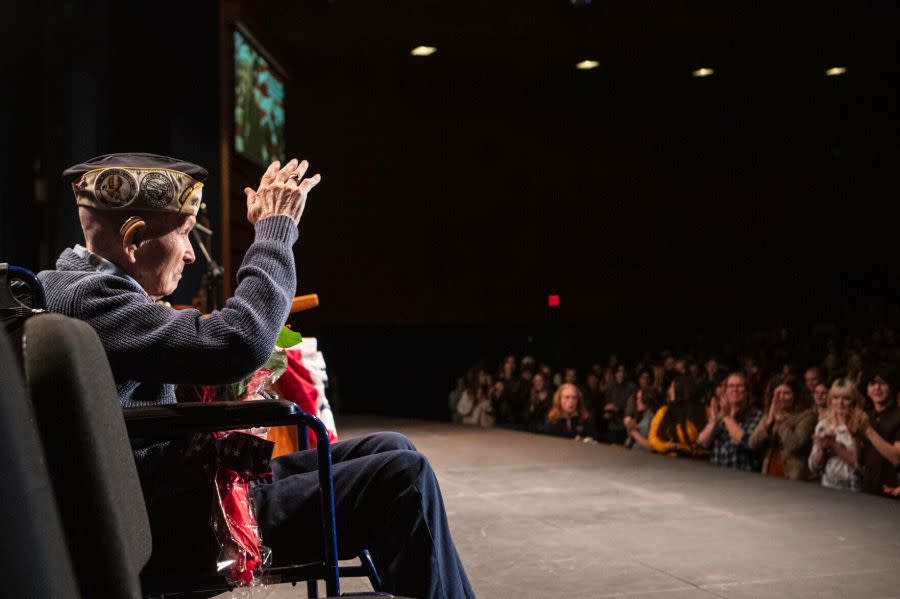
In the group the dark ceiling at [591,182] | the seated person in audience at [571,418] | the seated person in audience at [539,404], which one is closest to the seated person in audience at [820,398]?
the seated person in audience at [571,418]

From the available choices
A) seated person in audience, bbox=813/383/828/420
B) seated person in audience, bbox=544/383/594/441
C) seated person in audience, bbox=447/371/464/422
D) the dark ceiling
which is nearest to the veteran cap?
seated person in audience, bbox=813/383/828/420

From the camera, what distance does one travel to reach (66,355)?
630 mm

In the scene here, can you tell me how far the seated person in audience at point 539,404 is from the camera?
8445 mm

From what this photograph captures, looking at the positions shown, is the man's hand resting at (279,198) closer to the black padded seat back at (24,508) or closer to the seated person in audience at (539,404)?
the black padded seat back at (24,508)

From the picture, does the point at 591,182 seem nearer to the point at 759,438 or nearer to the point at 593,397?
the point at 593,397

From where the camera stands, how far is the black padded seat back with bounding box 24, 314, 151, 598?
615 millimetres

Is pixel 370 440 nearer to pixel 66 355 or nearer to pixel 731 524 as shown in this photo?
pixel 66 355

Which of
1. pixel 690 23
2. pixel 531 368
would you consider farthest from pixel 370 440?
pixel 531 368

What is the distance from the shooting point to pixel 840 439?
4.47 meters

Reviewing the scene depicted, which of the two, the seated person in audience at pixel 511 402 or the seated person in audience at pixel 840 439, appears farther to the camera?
the seated person in audience at pixel 511 402

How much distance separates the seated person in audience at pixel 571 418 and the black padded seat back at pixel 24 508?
23.6 feet

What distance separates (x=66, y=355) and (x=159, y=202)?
2.48 ft

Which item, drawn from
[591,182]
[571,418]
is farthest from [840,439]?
[591,182]

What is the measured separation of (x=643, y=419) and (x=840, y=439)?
217 centimetres
